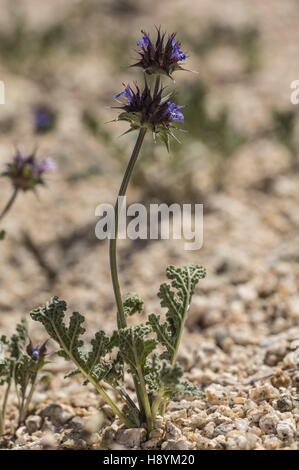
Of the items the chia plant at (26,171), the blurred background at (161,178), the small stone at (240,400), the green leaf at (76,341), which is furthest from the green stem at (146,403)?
the chia plant at (26,171)

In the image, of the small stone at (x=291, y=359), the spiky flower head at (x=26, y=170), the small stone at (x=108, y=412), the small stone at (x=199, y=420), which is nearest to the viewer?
the small stone at (x=199, y=420)

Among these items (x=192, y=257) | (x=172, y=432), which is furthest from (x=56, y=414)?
(x=192, y=257)

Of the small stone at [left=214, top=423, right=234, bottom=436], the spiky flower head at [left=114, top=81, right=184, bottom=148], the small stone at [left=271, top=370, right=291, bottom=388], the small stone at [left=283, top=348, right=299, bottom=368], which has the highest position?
the spiky flower head at [left=114, top=81, right=184, bottom=148]

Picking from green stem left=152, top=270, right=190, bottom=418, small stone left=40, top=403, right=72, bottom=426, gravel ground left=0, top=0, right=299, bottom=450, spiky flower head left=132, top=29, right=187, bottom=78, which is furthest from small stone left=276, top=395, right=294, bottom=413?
spiky flower head left=132, top=29, right=187, bottom=78

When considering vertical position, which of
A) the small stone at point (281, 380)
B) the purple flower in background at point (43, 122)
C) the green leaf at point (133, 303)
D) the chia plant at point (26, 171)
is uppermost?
the purple flower in background at point (43, 122)

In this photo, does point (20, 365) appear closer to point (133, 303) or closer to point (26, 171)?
point (133, 303)

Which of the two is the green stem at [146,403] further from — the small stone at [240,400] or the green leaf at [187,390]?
the small stone at [240,400]

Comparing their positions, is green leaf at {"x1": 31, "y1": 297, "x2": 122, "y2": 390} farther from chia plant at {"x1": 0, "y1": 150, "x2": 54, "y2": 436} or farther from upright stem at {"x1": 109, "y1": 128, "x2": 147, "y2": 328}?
chia plant at {"x1": 0, "y1": 150, "x2": 54, "y2": 436}
